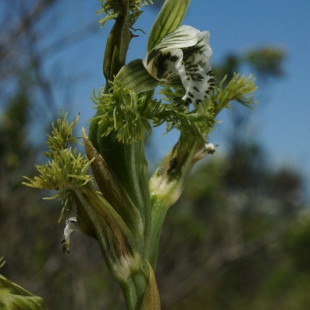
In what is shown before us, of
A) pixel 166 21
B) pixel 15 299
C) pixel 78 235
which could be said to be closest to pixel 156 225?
pixel 15 299

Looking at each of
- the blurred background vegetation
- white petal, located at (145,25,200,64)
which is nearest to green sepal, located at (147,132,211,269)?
white petal, located at (145,25,200,64)

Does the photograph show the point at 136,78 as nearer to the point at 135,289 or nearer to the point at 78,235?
the point at 135,289

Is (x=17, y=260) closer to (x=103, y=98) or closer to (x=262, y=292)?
(x=103, y=98)

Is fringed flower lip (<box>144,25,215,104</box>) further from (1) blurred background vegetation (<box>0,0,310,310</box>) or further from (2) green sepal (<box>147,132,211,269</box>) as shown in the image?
(1) blurred background vegetation (<box>0,0,310,310</box>)

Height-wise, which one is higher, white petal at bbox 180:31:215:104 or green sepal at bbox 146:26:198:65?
green sepal at bbox 146:26:198:65

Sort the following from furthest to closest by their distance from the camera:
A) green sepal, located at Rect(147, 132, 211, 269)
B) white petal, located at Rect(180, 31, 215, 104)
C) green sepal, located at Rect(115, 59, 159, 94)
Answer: green sepal, located at Rect(147, 132, 211, 269) < white petal, located at Rect(180, 31, 215, 104) < green sepal, located at Rect(115, 59, 159, 94)

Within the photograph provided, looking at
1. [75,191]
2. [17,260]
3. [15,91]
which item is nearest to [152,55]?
[75,191]

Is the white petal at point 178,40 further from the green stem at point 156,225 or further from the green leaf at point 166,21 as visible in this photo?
the green stem at point 156,225
